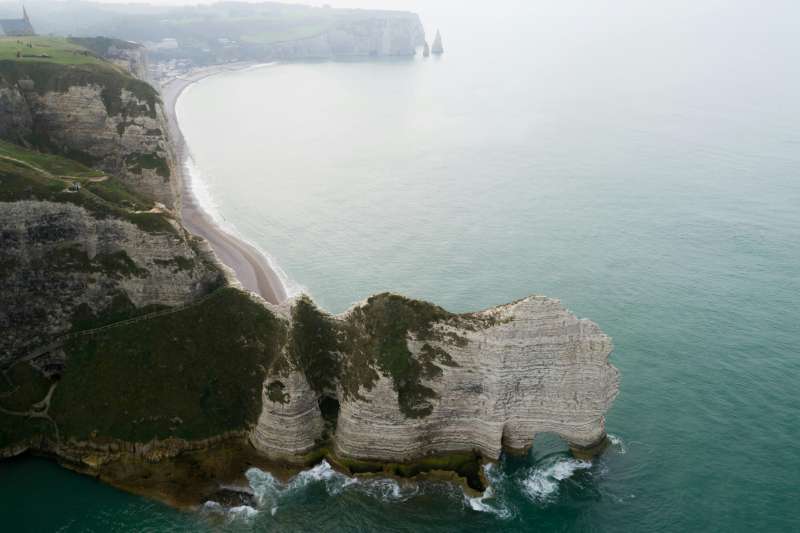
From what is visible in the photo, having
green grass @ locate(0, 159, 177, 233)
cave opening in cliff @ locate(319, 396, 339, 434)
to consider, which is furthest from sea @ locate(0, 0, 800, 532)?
green grass @ locate(0, 159, 177, 233)

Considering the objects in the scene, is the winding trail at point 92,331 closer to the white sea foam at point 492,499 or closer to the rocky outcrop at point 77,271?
the rocky outcrop at point 77,271

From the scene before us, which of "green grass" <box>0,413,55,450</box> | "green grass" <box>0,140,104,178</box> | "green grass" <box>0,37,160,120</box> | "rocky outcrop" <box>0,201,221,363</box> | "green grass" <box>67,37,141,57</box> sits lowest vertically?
"green grass" <box>0,413,55,450</box>

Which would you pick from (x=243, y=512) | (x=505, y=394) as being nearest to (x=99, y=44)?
(x=243, y=512)

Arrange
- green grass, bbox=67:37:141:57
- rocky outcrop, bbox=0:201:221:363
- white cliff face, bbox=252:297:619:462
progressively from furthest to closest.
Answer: green grass, bbox=67:37:141:57, rocky outcrop, bbox=0:201:221:363, white cliff face, bbox=252:297:619:462

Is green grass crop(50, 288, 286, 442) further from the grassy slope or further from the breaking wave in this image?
the grassy slope

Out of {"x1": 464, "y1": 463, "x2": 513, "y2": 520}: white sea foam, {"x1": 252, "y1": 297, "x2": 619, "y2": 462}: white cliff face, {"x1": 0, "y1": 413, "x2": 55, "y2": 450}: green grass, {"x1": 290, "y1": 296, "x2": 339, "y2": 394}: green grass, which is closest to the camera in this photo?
{"x1": 464, "y1": 463, "x2": 513, "y2": 520}: white sea foam

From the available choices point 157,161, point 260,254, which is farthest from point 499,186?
point 157,161

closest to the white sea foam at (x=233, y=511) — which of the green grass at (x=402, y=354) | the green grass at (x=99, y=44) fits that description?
the green grass at (x=402, y=354)
